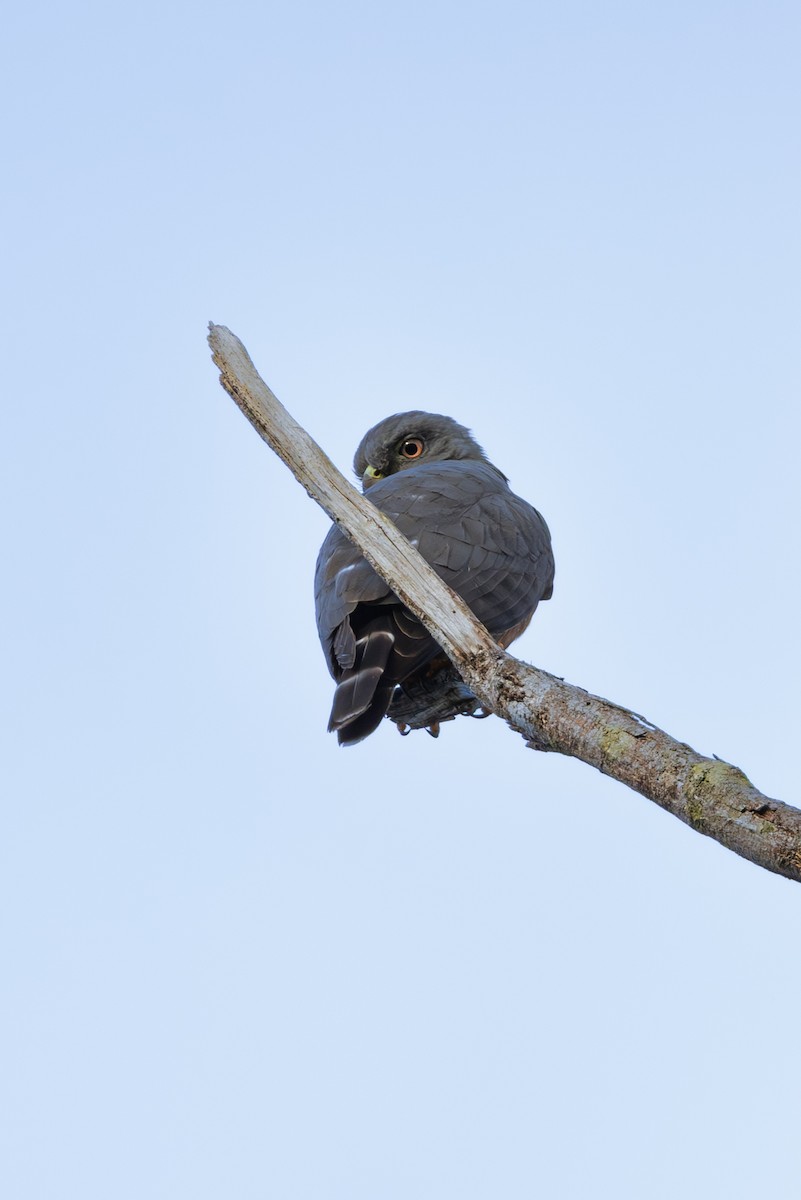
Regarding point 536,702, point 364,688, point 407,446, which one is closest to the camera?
point 536,702

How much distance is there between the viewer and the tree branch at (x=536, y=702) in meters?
2.39

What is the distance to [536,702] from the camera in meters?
3.13

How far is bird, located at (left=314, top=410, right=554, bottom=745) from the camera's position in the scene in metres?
4.73

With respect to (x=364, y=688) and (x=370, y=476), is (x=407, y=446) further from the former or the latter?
(x=364, y=688)

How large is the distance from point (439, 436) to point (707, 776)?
17.8 ft

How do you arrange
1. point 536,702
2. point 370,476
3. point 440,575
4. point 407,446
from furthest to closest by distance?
point 407,446 → point 370,476 → point 440,575 → point 536,702

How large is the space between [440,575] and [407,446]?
261cm

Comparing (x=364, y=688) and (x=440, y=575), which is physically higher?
(x=440, y=575)

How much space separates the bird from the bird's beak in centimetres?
79

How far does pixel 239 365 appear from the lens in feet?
14.0

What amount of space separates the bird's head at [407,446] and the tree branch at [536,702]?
3.20 meters

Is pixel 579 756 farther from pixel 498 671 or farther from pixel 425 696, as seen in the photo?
pixel 425 696

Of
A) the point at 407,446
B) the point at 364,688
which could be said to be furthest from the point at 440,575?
the point at 407,446

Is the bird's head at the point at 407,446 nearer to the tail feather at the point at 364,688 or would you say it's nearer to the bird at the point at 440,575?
the bird at the point at 440,575
